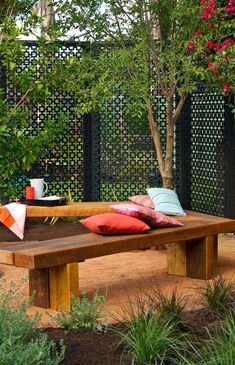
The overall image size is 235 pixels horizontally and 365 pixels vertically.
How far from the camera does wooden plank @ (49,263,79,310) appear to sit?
18.7 feet

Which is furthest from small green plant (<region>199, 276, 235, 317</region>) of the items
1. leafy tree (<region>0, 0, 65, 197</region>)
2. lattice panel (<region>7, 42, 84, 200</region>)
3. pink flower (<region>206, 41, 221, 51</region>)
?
lattice panel (<region>7, 42, 84, 200</region>)

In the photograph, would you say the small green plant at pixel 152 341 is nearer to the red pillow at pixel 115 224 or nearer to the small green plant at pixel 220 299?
the small green plant at pixel 220 299

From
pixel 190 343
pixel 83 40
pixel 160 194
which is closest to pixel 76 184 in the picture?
pixel 83 40

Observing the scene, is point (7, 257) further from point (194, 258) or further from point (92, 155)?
point (92, 155)

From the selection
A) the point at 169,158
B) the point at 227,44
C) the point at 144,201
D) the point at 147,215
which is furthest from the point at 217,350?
the point at 169,158

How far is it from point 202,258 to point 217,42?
9.11 ft

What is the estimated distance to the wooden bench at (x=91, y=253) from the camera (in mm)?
5516

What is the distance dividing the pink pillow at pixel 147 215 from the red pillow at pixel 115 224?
0.09 metres

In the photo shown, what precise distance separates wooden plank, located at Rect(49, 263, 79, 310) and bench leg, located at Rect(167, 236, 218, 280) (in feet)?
4.29

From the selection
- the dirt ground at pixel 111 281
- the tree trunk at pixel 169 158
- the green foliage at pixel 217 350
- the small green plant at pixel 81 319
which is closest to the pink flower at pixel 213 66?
the tree trunk at pixel 169 158

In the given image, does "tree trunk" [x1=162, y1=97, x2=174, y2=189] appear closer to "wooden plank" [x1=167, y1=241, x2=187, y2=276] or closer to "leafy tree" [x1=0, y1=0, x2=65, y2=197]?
"leafy tree" [x1=0, y1=0, x2=65, y2=197]

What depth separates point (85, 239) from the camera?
5.93 meters

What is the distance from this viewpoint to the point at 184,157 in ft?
31.8

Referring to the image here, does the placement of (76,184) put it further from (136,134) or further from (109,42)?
(109,42)
